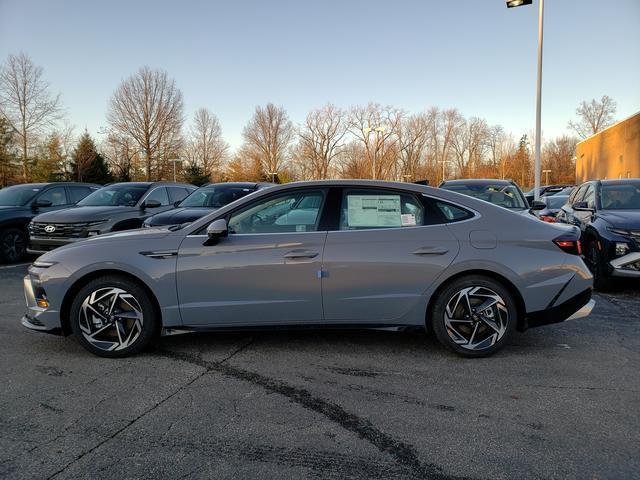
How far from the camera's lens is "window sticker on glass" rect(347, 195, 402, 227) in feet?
13.7

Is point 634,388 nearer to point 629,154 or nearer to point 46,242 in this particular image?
point 46,242

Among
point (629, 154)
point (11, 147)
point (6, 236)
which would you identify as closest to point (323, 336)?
point (6, 236)

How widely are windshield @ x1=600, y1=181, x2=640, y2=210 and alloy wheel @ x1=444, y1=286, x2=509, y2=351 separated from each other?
15.4 feet

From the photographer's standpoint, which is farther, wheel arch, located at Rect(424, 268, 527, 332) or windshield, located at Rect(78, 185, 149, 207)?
windshield, located at Rect(78, 185, 149, 207)

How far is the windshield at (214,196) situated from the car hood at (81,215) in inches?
49.7

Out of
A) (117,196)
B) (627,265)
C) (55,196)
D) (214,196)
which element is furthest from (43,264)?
(55,196)

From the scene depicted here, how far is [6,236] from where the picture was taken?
32.8ft

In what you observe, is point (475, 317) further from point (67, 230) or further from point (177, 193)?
point (177, 193)

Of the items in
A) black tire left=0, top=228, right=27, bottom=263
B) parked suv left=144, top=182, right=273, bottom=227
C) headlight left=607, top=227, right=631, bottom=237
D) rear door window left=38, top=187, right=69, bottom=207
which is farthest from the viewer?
rear door window left=38, top=187, right=69, bottom=207

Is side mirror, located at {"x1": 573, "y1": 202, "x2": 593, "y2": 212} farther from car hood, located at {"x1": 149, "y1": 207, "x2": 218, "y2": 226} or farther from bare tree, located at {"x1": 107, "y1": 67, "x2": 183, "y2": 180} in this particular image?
bare tree, located at {"x1": 107, "y1": 67, "x2": 183, "y2": 180}

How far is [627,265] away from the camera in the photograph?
253 inches

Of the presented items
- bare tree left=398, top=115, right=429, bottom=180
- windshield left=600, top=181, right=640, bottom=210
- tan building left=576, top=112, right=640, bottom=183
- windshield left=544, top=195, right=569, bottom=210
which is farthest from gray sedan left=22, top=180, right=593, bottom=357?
bare tree left=398, top=115, right=429, bottom=180

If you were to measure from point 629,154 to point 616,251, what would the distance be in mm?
36350

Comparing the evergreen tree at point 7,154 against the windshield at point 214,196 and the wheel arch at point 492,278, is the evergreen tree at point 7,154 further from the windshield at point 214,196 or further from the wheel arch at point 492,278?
the wheel arch at point 492,278
